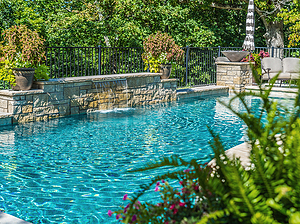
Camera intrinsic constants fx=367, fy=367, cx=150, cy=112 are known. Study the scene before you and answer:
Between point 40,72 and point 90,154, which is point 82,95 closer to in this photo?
point 40,72

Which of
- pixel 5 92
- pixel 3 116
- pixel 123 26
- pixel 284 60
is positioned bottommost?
pixel 3 116

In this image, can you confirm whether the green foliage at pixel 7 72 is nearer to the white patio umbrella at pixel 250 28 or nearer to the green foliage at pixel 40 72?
the green foliage at pixel 40 72

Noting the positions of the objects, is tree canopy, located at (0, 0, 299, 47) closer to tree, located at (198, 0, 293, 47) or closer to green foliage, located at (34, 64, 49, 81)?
tree, located at (198, 0, 293, 47)

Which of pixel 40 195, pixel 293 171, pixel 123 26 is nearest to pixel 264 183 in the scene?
pixel 293 171

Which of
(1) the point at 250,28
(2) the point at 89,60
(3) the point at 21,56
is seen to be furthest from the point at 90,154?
(1) the point at 250,28

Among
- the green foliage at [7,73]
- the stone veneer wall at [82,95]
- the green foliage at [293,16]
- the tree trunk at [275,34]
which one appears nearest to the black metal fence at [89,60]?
the stone veneer wall at [82,95]

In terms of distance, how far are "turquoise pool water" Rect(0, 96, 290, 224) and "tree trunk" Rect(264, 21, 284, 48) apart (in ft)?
29.0

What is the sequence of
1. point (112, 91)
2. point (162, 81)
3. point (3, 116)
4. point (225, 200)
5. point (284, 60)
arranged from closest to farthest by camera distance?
point (225, 200), point (3, 116), point (112, 91), point (162, 81), point (284, 60)

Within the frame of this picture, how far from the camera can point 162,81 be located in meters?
10.6

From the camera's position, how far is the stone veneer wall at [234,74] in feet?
43.2

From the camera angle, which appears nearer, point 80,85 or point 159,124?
point 159,124

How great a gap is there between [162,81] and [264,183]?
901 cm

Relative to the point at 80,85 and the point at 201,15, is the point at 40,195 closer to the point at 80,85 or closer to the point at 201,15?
the point at 80,85

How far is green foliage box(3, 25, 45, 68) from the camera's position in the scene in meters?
7.38
